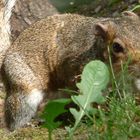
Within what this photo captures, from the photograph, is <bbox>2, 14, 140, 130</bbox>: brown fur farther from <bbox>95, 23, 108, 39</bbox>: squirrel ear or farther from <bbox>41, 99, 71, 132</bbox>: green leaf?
<bbox>41, 99, 71, 132</bbox>: green leaf

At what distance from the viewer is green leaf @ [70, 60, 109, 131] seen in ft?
12.9

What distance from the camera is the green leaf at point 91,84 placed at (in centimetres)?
392

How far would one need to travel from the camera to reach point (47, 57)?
6336 mm

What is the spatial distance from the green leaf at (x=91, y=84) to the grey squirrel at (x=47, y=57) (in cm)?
179

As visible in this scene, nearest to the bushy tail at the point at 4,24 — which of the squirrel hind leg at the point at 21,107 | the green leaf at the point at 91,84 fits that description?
the squirrel hind leg at the point at 21,107

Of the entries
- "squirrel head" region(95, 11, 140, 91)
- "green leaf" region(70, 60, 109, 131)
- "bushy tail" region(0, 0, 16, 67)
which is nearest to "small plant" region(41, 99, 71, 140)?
"green leaf" region(70, 60, 109, 131)

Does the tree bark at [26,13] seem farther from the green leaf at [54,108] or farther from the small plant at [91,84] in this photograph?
the green leaf at [54,108]

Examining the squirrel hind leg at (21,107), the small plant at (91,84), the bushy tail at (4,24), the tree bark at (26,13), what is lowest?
the squirrel hind leg at (21,107)

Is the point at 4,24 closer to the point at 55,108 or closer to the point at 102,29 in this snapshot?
the point at 102,29

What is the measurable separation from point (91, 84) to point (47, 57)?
7.89 ft

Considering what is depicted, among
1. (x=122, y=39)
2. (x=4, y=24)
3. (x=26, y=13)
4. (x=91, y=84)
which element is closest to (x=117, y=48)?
(x=122, y=39)

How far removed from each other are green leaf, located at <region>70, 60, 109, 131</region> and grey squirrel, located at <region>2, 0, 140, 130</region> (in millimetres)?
1792

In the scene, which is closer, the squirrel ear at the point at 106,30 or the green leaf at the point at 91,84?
the green leaf at the point at 91,84

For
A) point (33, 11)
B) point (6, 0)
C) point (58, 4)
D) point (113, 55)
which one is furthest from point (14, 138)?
point (58, 4)
